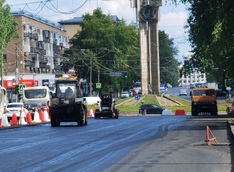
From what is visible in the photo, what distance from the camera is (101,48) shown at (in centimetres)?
11150

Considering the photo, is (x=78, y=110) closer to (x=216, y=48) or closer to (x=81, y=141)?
(x=216, y=48)

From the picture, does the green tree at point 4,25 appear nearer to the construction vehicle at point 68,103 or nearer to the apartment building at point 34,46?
the apartment building at point 34,46

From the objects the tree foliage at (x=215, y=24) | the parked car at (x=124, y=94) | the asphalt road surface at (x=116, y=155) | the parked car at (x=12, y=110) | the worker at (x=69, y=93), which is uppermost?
the parked car at (x=124, y=94)

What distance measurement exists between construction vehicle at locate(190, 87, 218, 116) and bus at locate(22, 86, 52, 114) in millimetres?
12705

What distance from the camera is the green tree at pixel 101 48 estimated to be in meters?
111

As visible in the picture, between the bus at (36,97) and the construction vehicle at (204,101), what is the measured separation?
1271 cm

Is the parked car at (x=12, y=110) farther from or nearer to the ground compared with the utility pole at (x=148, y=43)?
nearer to the ground

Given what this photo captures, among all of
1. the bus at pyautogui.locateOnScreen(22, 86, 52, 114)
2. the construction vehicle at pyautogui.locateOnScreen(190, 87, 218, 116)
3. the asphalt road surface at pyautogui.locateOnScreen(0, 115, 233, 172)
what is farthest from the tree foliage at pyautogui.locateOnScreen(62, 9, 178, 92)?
the asphalt road surface at pyautogui.locateOnScreen(0, 115, 233, 172)

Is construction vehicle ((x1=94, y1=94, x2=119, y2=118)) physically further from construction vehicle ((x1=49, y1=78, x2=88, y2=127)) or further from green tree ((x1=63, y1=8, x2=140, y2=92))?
green tree ((x1=63, y1=8, x2=140, y2=92))

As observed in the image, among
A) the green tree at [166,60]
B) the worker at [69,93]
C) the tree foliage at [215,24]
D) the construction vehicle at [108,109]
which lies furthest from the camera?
the green tree at [166,60]

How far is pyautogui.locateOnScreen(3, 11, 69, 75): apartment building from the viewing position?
111375mm

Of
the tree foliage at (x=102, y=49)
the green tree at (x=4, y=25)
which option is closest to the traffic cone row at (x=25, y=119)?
the green tree at (x=4, y=25)

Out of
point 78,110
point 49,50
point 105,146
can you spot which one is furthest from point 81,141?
point 49,50

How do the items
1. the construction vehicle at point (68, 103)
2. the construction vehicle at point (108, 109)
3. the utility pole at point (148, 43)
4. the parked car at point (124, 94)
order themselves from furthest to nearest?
the parked car at point (124, 94) → the utility pole at point (148, 43) → the construction vehicle at point (108, 109) → the construction vehicle at point (68, 103)
